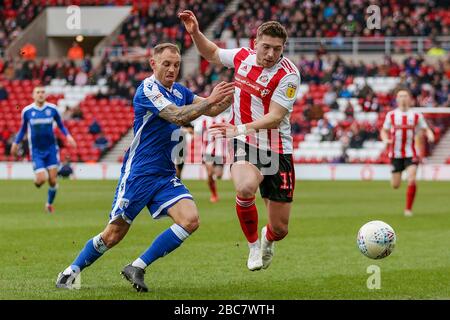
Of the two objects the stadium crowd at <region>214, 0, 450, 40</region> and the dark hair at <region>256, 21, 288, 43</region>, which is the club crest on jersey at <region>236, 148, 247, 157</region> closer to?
the dark hair at <region>256, 21, 288, 43</region>

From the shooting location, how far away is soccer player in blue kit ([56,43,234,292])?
27.9 ft

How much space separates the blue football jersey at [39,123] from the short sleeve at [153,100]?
34.2 ft

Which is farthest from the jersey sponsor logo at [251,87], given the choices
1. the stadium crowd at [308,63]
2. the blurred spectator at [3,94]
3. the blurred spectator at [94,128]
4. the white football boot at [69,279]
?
the blurred spectator at [3,94]

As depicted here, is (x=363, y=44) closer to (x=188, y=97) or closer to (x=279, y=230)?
(x=279, y=230)

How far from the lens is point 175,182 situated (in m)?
8.69

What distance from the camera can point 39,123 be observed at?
18.7m

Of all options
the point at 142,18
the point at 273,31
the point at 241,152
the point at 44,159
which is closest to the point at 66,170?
the point at 142,18

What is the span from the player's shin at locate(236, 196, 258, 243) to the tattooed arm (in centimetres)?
147

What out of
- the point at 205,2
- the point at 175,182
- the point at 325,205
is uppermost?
the point at 205,2

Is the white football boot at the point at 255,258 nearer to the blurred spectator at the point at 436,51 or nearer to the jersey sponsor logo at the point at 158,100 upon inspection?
the jersey sponsor logo at the point at 158,100
